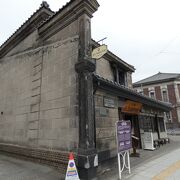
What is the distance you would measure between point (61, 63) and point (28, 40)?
3.44 meters

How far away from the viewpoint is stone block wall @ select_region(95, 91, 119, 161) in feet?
20.2

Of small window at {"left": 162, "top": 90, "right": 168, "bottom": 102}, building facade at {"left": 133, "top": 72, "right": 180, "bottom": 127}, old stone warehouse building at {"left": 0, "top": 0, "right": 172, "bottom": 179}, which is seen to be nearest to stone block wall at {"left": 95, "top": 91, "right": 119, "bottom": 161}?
old stone warehouse building at {"left": 0, "top": 0, "right": 172, "bottom": 179}

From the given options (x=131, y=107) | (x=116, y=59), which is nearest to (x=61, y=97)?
(x=131, y=107)

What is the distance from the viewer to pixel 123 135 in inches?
228

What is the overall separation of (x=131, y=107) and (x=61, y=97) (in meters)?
4.16

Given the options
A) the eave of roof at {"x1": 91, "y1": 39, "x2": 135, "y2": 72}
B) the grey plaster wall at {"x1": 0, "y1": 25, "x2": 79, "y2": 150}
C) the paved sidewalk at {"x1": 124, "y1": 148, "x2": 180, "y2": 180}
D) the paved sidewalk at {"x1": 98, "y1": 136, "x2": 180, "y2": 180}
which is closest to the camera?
the paved sidewalk at {"x1": 124, "y1": 148, "x2": 180, "y2": 180}

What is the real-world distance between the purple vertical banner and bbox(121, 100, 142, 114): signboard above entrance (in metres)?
2.34

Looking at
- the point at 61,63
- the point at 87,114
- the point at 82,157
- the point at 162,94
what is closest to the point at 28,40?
the point at 61,63

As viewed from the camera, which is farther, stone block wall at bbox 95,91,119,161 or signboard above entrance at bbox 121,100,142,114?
signboard above entrance at bbox 121,100,142,114

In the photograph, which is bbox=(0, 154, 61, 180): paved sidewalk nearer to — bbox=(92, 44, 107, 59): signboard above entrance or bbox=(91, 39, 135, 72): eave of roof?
bbox=(92, 44, 107, 59): signboard above entrance

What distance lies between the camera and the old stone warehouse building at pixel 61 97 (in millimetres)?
5734

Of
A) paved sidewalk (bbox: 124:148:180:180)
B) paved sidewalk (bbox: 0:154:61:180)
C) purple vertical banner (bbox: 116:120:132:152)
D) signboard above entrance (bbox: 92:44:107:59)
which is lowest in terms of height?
paved sidewalk (bbox: 124:148:180:180)

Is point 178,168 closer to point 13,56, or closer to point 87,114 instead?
point 87,114

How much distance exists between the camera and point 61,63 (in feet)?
22.4
